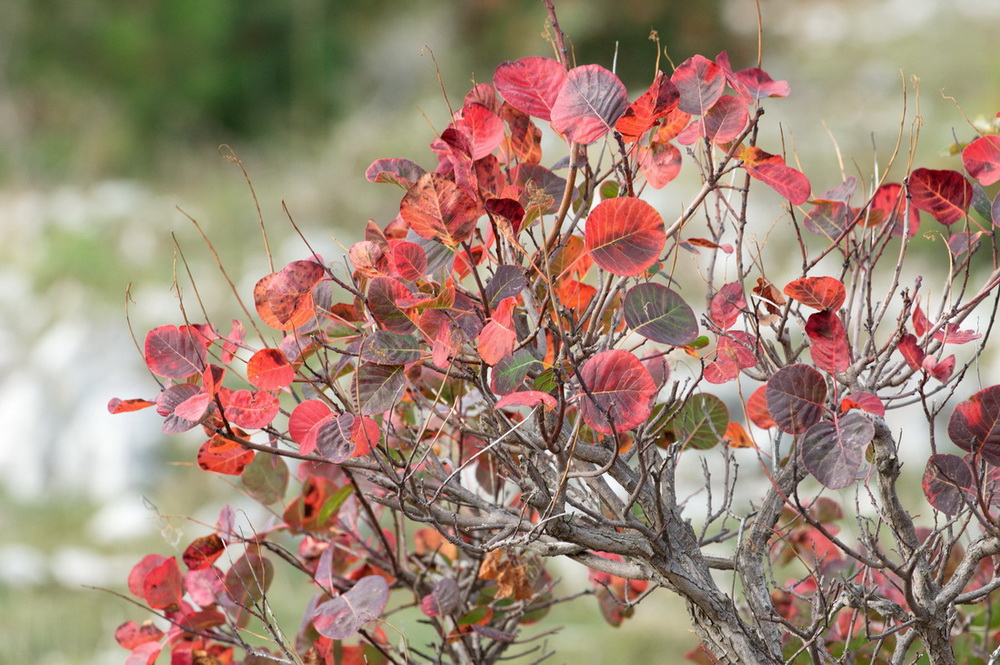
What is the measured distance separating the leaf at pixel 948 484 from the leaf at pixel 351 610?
1.49 feet

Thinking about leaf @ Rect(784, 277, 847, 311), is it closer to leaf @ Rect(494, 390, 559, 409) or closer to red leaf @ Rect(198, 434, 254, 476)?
leaf @ Rect(494, 390, 559, 409)

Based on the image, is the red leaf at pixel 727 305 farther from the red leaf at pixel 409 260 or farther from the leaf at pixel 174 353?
the leaf at pixel 174 353

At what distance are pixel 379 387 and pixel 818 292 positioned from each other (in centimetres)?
35

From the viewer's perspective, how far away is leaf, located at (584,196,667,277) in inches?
25.7

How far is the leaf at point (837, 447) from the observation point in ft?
2.10

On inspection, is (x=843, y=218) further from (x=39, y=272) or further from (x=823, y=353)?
(x=39, y=272)

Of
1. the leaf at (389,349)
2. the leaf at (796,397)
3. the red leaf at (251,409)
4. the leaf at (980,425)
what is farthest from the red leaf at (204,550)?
the leaf at (980,425)

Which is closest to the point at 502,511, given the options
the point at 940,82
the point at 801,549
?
the point at 801,549

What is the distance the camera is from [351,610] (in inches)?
31.7

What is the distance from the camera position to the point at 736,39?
21.6 feet

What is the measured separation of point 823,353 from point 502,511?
314 millimetres

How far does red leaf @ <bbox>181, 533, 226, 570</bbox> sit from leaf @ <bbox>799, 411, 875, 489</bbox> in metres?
0.58

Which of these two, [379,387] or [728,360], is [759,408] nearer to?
[728,360]

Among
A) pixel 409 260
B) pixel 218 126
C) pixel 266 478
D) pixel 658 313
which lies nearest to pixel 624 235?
pixel 658 313
